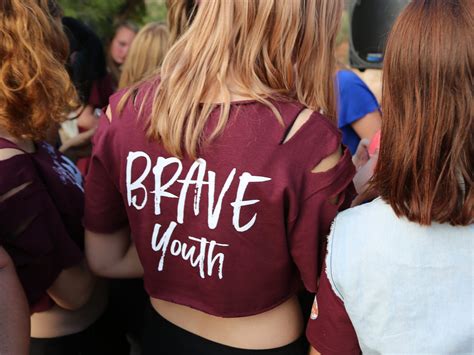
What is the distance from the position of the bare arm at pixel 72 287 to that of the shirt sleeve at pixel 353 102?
1.47 m

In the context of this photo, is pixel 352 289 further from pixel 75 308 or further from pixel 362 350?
pixel 75 308

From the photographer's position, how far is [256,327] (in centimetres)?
121

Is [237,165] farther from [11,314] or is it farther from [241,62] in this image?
[11,314]

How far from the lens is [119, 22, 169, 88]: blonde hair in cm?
299

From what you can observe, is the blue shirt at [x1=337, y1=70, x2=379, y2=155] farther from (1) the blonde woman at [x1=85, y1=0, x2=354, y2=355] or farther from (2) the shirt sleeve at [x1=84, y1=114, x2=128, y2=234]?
(2) the shirt sleeve at [x1=84, y1=114, x2=128, y2=234]

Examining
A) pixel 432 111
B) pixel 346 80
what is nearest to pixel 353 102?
pixel 346 80

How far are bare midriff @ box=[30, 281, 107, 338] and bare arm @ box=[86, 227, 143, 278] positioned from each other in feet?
0.73

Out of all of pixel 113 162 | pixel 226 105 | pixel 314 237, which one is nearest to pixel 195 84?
pixel 226 105

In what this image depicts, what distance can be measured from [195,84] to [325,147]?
0.31 m

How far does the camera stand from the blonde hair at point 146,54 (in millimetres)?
2986

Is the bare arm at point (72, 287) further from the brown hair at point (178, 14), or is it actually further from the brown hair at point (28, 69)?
the brown hair at point (178, 14)

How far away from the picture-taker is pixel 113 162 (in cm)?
120

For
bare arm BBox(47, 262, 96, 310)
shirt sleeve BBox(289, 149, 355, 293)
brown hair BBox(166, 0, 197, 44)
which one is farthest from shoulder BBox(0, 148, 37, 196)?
brown hair BBox(166, 0, 197, 44)

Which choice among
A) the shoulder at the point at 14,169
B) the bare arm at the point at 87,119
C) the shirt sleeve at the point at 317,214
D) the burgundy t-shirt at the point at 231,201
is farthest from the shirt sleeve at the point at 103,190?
the bare arm at the point at 87,119
